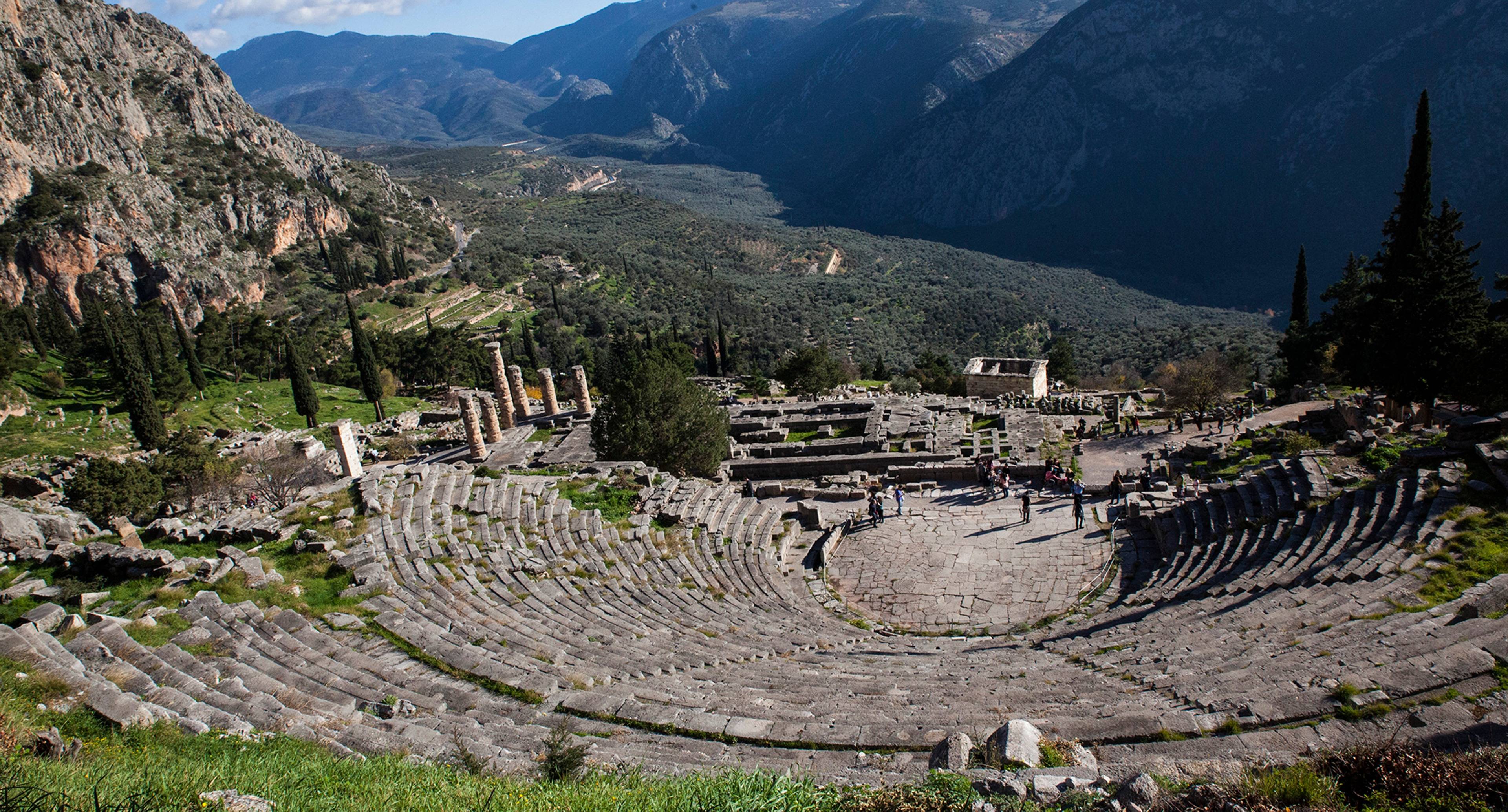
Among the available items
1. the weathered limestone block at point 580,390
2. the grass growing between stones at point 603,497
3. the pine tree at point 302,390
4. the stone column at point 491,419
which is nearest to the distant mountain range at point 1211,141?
the weathered limestone block at point 580,390

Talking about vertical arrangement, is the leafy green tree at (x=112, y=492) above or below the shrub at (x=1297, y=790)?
below

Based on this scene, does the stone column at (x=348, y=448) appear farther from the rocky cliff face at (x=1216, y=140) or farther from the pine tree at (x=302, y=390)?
the rocky cliff face at (x=1216, y=140)

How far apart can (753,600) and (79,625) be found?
11.5 meters

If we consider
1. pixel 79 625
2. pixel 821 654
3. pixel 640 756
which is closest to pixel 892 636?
pixel 821 654

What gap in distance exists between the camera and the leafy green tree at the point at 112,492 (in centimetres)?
2608

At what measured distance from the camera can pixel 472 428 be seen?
32.6 metres

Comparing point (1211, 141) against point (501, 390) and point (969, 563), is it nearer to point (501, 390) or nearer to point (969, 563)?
point (501, 390)

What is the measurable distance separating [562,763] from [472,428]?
90.4ft

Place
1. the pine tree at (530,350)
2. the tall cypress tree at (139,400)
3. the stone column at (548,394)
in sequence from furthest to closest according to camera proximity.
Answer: the pine tree at (530,350)
the stone column at (548,394)
the tall cypress tree at (139,400)

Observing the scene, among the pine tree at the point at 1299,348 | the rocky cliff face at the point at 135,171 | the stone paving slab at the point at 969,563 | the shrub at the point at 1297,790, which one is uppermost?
the rocky cliff face at the point at 135,171

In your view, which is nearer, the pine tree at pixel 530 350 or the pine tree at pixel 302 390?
the pine tree at pixel 302 390

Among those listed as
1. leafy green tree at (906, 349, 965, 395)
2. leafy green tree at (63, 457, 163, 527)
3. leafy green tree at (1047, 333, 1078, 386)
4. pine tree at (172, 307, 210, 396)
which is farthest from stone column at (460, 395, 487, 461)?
leafy green tree at (1047, 333, 1078, 386)

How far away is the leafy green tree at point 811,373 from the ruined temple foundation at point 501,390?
17.3 m

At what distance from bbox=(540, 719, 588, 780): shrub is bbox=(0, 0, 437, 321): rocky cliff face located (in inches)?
3399
